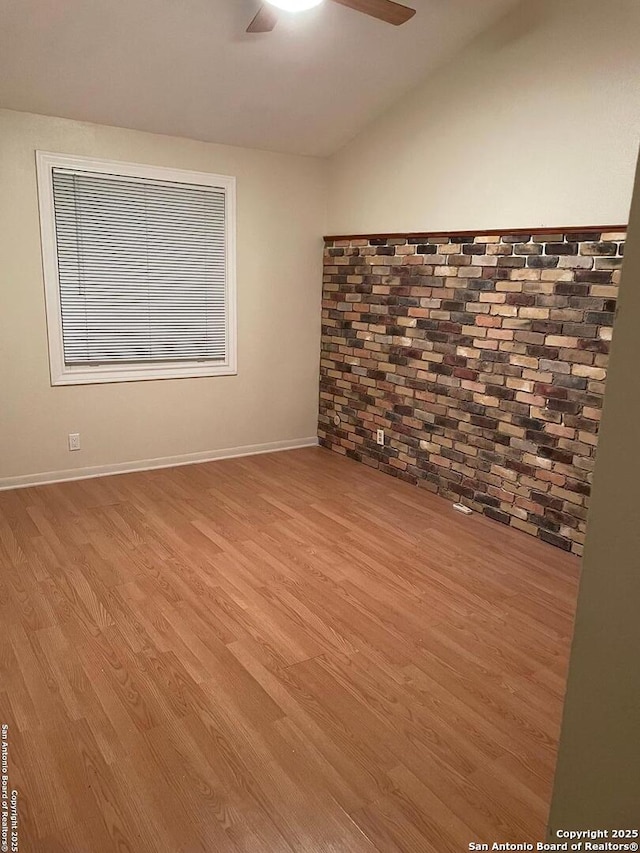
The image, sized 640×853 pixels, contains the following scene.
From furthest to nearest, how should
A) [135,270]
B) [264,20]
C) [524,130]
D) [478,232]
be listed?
[135,270] → [478,232] → [524,130] → [264,20]

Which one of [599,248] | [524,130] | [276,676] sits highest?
[524,130]

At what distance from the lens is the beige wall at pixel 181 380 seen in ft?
12.7

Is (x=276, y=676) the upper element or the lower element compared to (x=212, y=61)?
lower

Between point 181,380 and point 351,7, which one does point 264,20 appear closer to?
point 351,7

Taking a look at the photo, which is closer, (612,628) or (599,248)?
(612,628)

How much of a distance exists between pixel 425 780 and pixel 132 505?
2652 mm

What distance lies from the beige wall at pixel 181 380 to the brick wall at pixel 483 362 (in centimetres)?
38

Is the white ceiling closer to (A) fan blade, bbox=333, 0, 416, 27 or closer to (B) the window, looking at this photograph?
(B) the window

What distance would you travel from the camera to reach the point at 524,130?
345 centimetres

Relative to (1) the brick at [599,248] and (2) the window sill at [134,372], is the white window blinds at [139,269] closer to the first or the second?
(2) the window sill at [134,372]

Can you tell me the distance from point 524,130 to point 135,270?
2.70 meters

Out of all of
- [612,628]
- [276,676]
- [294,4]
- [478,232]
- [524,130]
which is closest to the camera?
[612,628]

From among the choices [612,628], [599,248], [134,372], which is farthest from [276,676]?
[134,372]

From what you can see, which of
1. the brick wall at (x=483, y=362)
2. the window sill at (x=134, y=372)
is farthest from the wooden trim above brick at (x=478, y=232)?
the window sill at (x=134, y=372)
